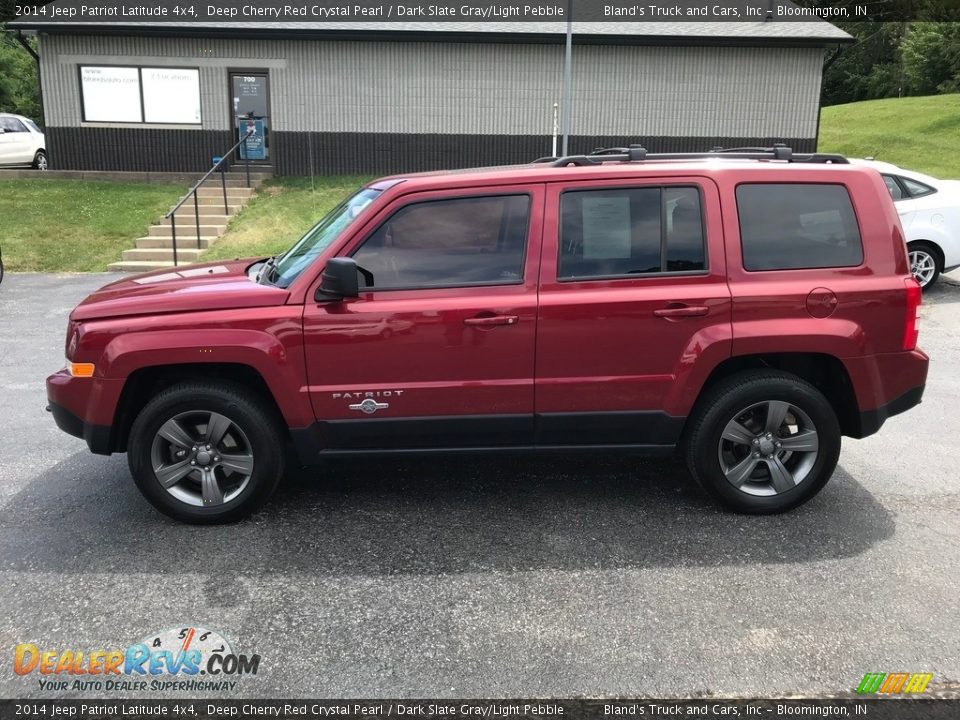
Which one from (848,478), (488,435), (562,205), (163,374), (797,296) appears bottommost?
(848,478)

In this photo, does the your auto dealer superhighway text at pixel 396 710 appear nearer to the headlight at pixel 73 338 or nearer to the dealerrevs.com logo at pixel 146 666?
the dealerrevs.com logo at pixel 146 666

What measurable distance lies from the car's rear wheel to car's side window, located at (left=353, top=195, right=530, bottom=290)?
828 cm

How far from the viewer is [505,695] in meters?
2.93

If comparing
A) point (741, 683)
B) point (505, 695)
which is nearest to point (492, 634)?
point (505, 695)

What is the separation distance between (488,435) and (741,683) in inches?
70.0

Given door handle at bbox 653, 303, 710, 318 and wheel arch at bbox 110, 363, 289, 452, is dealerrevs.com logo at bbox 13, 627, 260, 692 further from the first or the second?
door handle at bbox 653, 303, 710, 318

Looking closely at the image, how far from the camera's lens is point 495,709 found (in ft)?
9.39

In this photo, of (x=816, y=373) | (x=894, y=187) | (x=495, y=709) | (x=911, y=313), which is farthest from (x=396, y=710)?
(x=894, y=187)

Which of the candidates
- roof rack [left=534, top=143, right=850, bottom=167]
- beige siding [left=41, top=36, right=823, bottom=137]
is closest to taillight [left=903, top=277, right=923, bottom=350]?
roof rack [left=534, top=143, right=850, bottom=167]

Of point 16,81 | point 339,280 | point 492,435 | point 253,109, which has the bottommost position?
point 492,435

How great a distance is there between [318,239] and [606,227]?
5.31ft

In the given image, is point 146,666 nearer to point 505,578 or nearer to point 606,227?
point 505,578

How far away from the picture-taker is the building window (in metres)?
19.7

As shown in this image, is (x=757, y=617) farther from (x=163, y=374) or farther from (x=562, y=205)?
(x=163, y=374)
